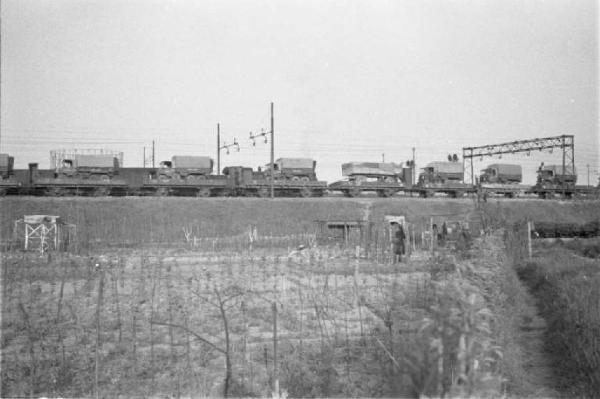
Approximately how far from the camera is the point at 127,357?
812 cm

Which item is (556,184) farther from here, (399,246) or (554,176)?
(399,246)

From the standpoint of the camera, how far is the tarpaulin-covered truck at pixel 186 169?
1438 inches

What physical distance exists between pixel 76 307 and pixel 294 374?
5.21m

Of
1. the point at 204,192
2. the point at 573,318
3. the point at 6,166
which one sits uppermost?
the point at 6,166

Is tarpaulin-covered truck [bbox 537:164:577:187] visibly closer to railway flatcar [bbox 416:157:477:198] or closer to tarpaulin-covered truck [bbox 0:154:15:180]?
railway flatcar [bbox 416:157:477:198]

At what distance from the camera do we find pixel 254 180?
37688 millimetres

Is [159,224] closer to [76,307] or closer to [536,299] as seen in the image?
[76,307]

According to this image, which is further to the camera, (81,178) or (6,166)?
(81,178)

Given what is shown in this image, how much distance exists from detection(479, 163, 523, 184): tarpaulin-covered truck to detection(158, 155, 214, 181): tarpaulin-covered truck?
87.2 ft

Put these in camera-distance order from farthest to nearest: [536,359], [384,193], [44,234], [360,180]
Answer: [360,180], [384,193], [44,234], [536,359]

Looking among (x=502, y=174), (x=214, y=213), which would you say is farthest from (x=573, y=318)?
(x=502, y=174)

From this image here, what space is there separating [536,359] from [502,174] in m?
42.0

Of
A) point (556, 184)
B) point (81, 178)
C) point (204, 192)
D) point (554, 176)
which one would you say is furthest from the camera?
point (554, 176)

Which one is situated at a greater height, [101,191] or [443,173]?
[443,173]
